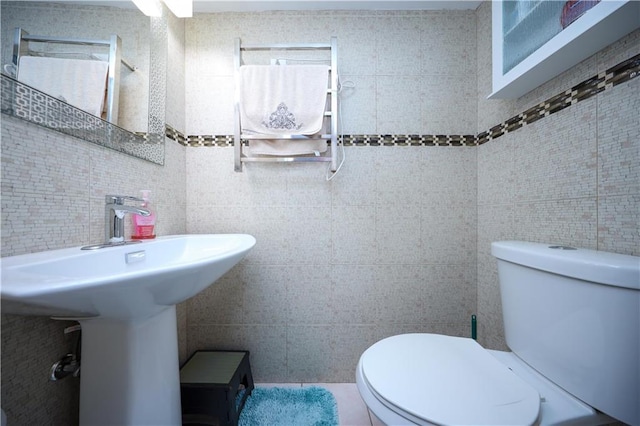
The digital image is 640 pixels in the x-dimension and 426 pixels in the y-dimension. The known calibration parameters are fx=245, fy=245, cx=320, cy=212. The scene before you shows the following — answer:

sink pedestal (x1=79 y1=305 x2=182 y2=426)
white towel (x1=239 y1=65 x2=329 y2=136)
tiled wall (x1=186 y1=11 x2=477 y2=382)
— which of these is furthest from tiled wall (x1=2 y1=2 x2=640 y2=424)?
sink pedestal (x1=79 y1=305 x2=182 y2=426)

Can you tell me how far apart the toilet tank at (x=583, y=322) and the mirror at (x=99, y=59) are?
4.49ft

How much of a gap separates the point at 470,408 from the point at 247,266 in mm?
1004

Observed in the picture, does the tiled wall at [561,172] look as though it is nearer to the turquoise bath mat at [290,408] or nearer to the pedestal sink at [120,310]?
the turquoise bath mat at [290,408]

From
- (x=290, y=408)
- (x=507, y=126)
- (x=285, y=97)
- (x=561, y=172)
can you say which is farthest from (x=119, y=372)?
(x=507, y=126)

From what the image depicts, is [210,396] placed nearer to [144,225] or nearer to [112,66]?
[144,225]

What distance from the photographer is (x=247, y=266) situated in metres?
1.24

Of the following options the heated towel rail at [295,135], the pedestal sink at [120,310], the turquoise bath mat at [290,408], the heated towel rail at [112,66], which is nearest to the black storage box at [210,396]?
the turquoise bath mat at [290,408]

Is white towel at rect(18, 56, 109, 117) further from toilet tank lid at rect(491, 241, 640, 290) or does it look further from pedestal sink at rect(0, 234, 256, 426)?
toilet tank lid at rect(491, 241, 640, 290)

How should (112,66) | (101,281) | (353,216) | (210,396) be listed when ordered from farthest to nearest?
(353,216), (210,396), (112,66), (101,281)

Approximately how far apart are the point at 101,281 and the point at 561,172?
129 centimetres

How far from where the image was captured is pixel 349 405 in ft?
3.61

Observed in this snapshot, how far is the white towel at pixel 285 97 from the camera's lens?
1.14 metres

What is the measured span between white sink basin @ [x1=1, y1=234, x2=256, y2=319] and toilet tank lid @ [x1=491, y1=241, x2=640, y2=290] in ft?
2.77

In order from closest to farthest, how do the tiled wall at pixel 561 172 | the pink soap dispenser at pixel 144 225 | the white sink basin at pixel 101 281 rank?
the white sink basin at pixel 101 281 < the tiled wall at pixel 561 172 < the pink soap dispenser at pixel 144 225
